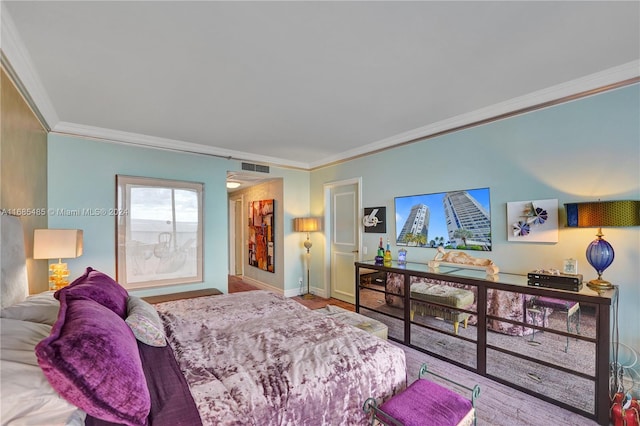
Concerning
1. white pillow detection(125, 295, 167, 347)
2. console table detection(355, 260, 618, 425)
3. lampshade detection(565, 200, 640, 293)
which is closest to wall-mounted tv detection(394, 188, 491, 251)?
console table detection(355, 260, 618, 425)

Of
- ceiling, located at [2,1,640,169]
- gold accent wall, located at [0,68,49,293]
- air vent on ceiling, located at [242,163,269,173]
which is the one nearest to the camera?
ceiling, located at [2,1,640,169]

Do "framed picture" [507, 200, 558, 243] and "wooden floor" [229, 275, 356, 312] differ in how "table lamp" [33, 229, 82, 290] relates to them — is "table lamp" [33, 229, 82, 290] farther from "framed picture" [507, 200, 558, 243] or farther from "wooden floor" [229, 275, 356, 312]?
"framed picture" [507, 200, 558, 243]

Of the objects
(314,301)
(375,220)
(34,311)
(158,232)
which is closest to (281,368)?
(34,311)

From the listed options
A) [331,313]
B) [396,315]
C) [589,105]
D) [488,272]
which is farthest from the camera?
[396,315]

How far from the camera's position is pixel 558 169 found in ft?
8.44

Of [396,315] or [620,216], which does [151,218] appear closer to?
[396,315]

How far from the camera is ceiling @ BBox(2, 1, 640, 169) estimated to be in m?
1.67

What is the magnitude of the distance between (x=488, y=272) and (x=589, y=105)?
170cm

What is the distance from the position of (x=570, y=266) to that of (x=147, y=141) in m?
4.95

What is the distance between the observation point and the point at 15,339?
3.48 feet

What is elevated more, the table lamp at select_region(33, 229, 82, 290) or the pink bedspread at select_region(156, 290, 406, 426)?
Result: the table lamp at select_region(33, 229, 82, 290)

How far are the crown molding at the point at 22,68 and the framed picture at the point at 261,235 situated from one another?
11.7 ft

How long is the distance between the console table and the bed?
1.32m

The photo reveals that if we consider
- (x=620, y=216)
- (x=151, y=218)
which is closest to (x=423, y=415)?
(x=620, y=216)
